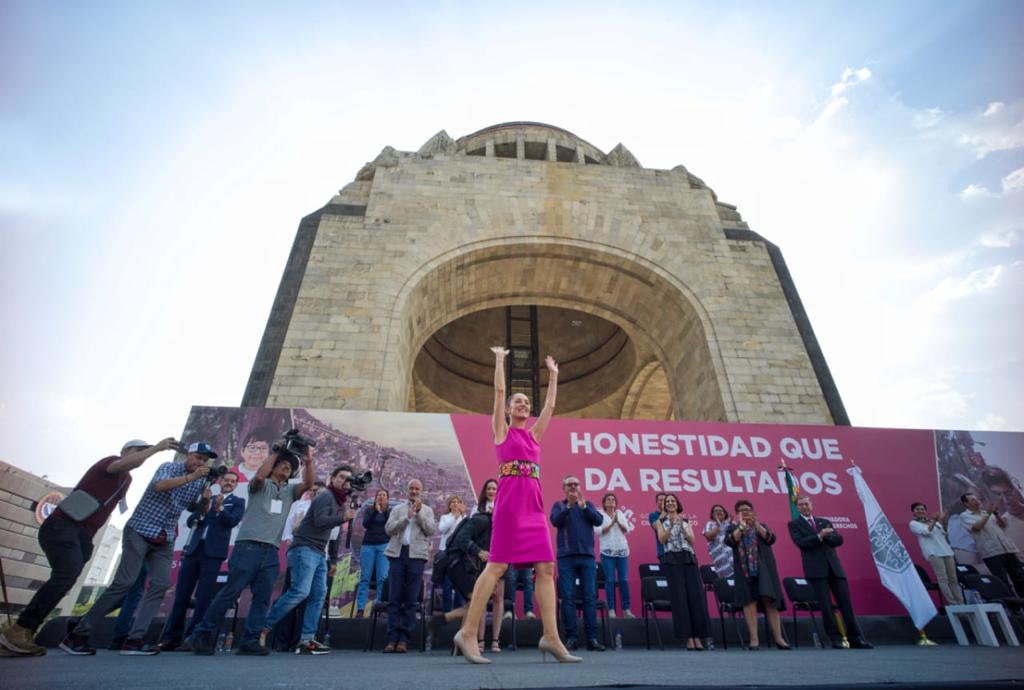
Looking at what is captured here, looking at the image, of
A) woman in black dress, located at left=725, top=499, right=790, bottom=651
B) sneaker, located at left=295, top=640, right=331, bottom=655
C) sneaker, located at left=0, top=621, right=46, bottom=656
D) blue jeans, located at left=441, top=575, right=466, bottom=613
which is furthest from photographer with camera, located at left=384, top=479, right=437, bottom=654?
woman in black dress, located at left=725, top=499, right=790, bottom=651

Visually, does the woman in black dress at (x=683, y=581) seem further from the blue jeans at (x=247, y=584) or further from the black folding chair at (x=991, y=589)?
the blue jeans at (x=247, y=584)

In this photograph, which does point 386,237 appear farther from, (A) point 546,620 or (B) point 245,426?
(A) point 546,620

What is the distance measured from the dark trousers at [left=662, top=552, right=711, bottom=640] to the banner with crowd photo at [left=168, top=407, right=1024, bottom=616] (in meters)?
1.95

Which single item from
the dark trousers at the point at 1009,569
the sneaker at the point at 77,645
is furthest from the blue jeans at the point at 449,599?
the dark trousers at the point at 1009,569

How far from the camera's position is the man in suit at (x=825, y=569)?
559cm

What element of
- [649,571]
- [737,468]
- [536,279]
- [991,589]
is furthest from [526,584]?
[536,279]

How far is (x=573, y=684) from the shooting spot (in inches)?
81.9

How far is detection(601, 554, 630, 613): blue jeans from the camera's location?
660 centimetres

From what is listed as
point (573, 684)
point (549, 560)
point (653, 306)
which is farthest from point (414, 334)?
point (573, 684)

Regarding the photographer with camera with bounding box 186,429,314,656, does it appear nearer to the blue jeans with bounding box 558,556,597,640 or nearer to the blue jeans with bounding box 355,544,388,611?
the blue jeans with bounding box 355,544,388,611

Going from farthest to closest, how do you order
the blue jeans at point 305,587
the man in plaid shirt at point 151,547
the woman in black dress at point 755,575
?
the woman in black dress at point 755,575, the blue jeans at point 305,587, the man in plaid shirt at point 151,547

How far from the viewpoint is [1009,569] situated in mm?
6898

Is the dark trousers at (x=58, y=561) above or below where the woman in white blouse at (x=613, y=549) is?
below

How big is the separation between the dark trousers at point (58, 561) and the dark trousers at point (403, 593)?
7.92 feet
